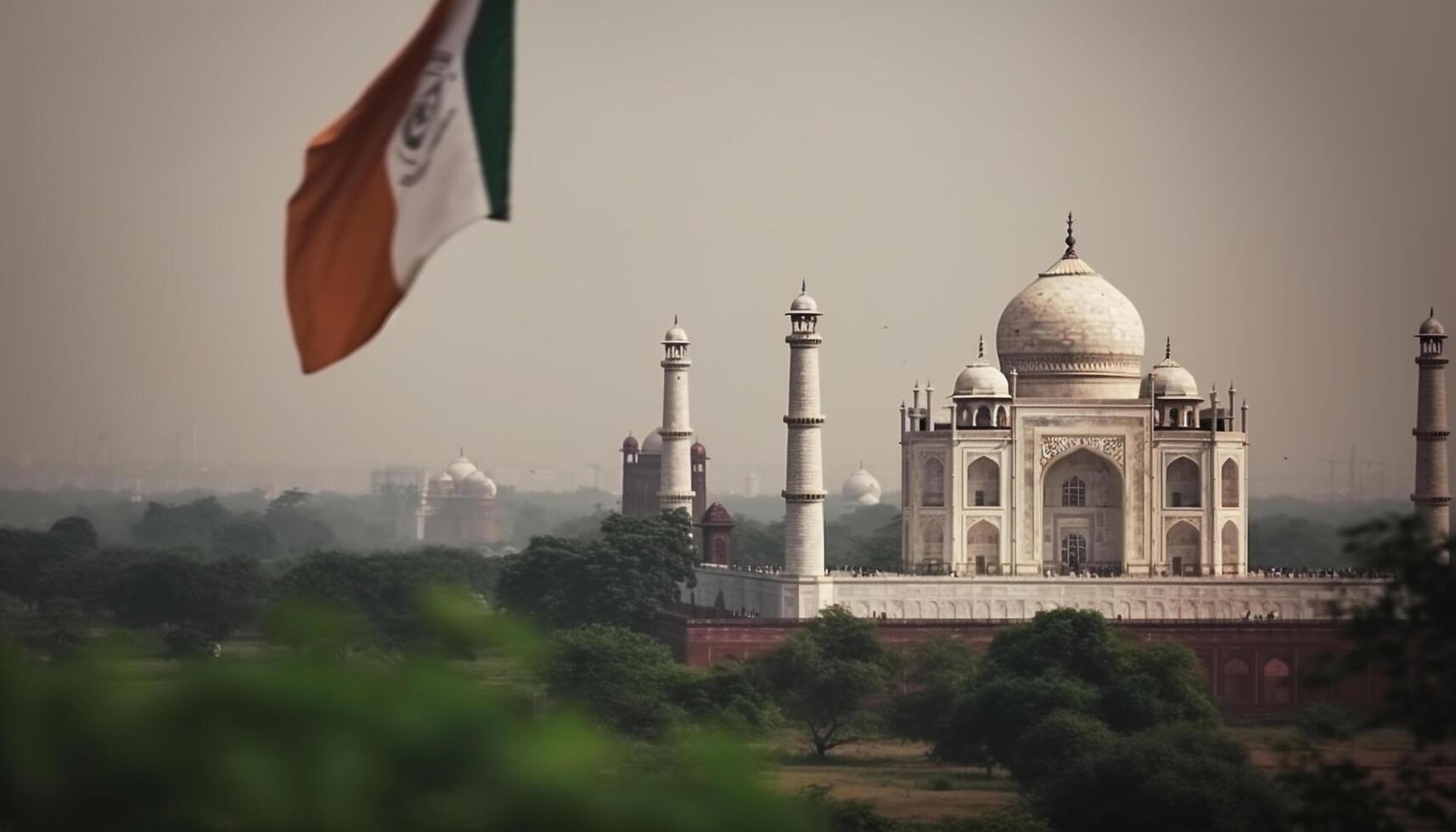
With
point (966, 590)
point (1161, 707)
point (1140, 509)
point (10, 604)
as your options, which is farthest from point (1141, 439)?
point (10, 604)

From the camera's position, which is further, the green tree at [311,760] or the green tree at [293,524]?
the green tree at [293,524]

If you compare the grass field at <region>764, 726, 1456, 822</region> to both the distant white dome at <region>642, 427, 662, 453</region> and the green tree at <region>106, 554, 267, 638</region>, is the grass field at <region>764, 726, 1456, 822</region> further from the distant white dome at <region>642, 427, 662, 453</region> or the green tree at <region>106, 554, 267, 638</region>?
the distant white dome at <region>642, 427, 662, 453</region>

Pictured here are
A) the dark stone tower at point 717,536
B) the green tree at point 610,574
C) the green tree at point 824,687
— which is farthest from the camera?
the dark stone tower at point 717,536

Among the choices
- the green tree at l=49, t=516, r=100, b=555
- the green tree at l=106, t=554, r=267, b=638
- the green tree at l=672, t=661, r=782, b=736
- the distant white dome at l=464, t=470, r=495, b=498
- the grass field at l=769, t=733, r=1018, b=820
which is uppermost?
the distant white dome at l=464, t=470, r=495, b=498

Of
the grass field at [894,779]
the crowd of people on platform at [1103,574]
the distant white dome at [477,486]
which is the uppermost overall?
the distant white dome at [477,486]

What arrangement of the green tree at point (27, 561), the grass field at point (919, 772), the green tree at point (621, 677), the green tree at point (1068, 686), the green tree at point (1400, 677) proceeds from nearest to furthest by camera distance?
the green tree at point (1400, 677) < the grass field at point (919, 772) < the green tree at point (621, 677) < the green tree at point (1068, 686) < the green tree at point (27, 561)

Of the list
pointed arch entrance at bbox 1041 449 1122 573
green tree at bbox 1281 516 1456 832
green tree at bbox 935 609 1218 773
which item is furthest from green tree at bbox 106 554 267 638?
green tree at bbox 1281 516 1456 832

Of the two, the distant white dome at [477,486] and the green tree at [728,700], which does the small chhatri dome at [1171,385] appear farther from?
the distant white dome at [477,486]

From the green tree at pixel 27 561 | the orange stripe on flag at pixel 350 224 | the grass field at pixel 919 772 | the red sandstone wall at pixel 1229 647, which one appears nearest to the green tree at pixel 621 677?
the grass field at pixel 919 772
